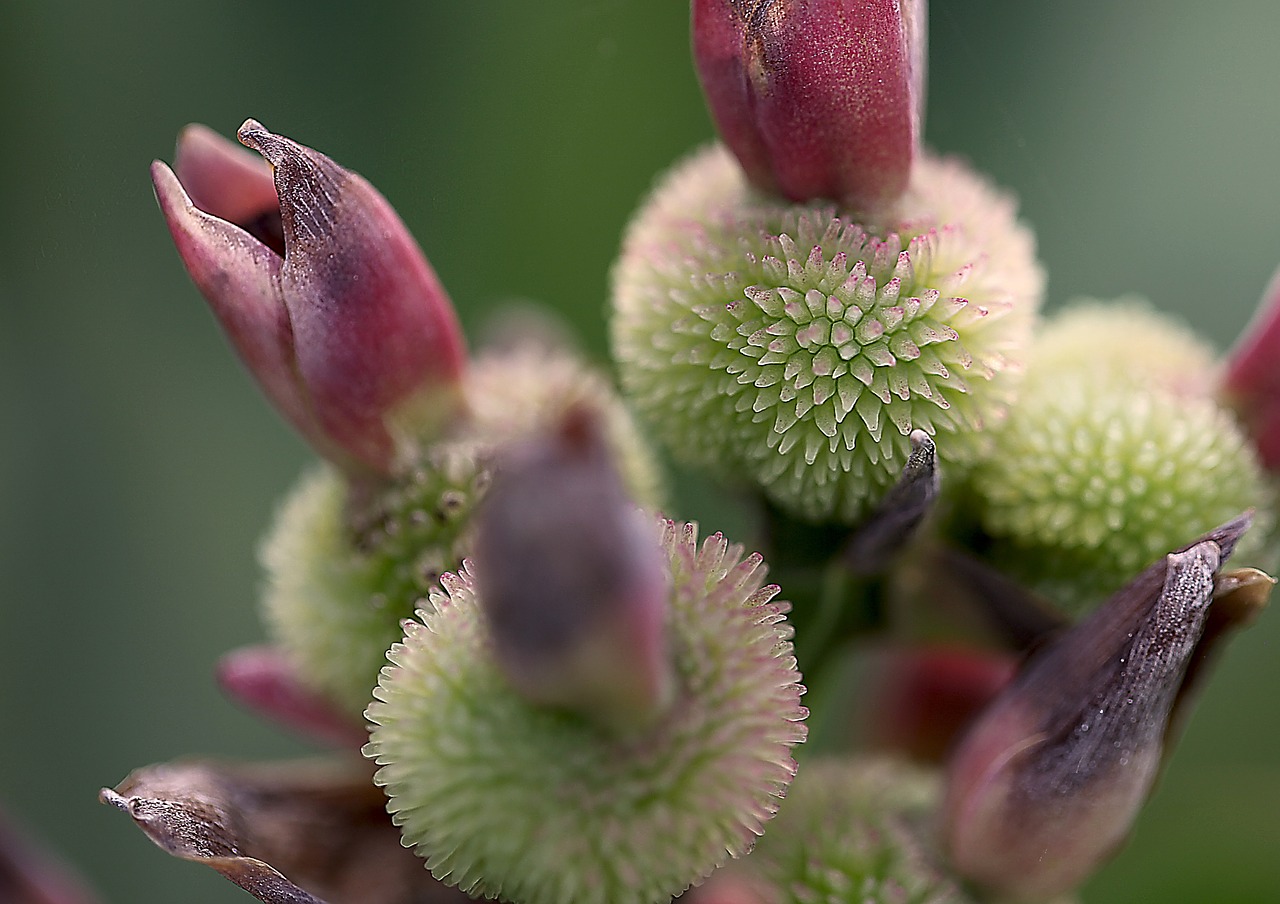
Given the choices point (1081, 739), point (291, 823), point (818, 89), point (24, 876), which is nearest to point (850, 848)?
point (1081, 739)

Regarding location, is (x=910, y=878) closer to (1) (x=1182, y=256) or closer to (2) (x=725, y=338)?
(2) (x=725, y=338)

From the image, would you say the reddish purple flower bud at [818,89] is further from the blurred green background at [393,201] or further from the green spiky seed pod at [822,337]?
the blurred green background at [393,201]

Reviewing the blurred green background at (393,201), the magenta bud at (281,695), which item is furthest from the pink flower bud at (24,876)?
the blurred green background at (393,201)

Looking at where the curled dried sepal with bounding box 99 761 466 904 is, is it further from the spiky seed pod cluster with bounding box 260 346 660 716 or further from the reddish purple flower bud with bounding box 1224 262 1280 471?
the reddish purple flower bud with bounding box 1224 262 1280 471

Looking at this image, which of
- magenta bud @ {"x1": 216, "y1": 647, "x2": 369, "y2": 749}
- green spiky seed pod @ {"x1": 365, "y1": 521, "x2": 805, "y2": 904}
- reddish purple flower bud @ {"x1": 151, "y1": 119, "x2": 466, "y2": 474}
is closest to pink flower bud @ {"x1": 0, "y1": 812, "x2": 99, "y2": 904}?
magenta bud @ {"x1": 216, "y1": 647, "x2": 369, "y2": 749}

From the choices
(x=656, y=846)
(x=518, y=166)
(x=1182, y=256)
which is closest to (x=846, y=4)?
(x=656, y=846)

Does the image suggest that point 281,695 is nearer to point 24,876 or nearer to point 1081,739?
point 24,876
